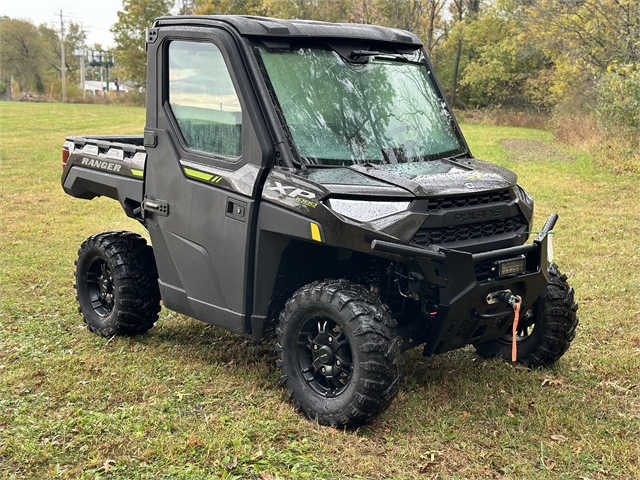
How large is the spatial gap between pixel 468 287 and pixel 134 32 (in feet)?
221

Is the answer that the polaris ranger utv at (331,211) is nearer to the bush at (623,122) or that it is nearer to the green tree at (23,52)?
the bush at (623,122)

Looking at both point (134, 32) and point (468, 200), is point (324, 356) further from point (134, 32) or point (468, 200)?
point (134, 32)

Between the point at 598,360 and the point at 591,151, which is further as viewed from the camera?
the point at 591,151

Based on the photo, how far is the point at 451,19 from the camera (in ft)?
170

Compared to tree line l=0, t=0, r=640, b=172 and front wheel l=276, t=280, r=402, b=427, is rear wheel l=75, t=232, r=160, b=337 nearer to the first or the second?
front wheel l=276, t=280, r=402, b=427

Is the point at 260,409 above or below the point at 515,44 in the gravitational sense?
below

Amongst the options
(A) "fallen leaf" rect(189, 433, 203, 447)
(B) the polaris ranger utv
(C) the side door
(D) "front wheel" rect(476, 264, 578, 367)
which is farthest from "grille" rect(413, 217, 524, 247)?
(A) "fallen leaf" rect(189, 433, 203, 447)

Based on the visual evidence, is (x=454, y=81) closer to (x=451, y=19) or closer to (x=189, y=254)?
(x=451, y=19)

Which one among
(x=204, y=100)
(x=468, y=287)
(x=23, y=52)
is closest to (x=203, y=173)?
(x=204, y=100)

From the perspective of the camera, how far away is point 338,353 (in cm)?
452

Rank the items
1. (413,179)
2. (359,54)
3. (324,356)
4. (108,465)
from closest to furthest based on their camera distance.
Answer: (108,465) → (413,179) → (324,356) → (359,54)

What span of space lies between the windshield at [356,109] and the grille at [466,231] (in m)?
0.69

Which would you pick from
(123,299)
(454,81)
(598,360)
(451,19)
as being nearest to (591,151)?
(598,360)

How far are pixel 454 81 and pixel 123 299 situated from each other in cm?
4157
